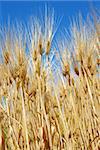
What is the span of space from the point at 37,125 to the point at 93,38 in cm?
49

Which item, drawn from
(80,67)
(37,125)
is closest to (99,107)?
(80,67)

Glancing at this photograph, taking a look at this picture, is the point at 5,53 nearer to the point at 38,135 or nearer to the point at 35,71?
the point at 35,71

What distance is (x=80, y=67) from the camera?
1606mm

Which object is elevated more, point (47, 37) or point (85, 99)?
point (47, 37)

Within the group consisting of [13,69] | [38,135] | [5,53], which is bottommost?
[38,135]

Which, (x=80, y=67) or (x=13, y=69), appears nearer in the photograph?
(x=13, y=69)

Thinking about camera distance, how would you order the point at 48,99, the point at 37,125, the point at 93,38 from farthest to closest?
the point at 93,38 < the point at 48,99 < the point at 37,125

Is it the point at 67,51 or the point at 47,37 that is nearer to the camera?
the point at 47,37

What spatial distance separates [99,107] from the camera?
1496mm

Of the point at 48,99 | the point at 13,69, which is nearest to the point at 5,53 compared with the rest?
the point at 13,69

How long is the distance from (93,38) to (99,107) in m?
0.31

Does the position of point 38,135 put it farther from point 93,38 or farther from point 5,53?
point 93,38

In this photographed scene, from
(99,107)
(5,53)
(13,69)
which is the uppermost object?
(5,53)

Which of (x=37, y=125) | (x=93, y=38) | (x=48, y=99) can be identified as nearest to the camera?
(x=37, y=125)
